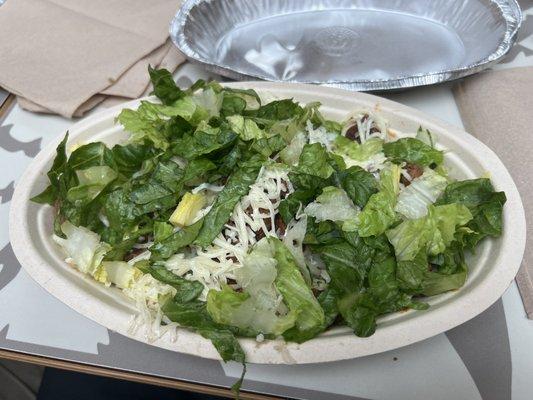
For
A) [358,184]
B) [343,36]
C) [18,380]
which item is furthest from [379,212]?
[18,380]

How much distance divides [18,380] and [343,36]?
4.14 ft

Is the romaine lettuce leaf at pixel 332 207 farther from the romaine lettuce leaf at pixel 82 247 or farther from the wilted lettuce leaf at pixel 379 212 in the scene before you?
the romaine lettuce leaf at pixel 82 247

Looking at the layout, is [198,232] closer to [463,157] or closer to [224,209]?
[224,209]

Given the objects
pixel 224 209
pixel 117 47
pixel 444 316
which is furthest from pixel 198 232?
pixel 117 47

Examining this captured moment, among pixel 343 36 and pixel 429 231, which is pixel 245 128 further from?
pixel 343 36

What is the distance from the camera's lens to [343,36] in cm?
137

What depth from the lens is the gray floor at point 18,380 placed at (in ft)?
4.26

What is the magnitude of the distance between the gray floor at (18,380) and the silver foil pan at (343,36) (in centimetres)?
91

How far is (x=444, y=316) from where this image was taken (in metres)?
0.69

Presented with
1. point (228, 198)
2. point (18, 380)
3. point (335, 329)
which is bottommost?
point (18, 380)

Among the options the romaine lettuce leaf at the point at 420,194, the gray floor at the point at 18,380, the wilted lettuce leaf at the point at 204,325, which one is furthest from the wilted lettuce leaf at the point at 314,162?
the gray floor at the point at 18,380

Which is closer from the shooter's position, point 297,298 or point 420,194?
point 297,298

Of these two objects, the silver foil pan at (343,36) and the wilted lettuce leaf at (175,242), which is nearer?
the wilted lettuce leaf at (175,242)

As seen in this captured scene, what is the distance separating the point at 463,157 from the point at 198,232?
1.67ft
